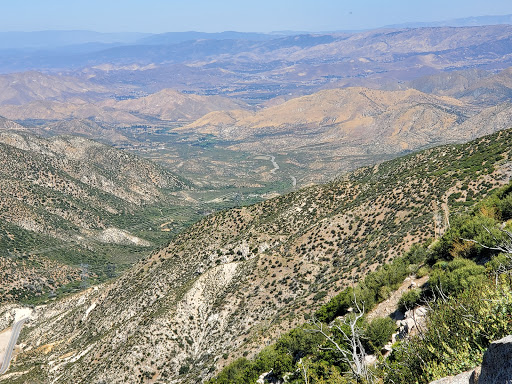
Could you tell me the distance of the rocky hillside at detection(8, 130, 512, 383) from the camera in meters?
38.8

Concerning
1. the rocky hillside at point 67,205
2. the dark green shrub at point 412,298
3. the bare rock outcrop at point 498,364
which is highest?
the bare rock outcrop at point 498,364

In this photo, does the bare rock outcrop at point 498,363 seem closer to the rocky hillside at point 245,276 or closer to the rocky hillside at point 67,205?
the rocky hillside at point 245,276

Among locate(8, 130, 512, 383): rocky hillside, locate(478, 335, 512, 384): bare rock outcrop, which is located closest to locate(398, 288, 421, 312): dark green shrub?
locate(478, 335, 512, 384): bare rock outcrop

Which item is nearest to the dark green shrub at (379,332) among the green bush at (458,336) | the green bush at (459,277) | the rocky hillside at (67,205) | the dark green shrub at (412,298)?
the dark green shrub at (412,298)

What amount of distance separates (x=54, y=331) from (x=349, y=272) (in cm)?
5020

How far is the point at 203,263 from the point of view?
5662 centimetres

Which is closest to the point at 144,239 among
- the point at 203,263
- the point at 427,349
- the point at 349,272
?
the point at 203,263

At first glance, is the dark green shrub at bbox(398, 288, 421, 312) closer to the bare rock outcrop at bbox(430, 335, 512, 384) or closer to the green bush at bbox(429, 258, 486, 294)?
the green bush at bbox(429, 258, 486, 294)

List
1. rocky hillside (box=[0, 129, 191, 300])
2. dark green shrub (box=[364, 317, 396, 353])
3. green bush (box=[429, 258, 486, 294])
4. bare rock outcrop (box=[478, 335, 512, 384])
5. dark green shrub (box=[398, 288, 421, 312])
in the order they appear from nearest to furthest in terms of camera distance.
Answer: bare rock outcrop (box=[478, 335, 512, 384])
green bush (box=[429, 258, 486, 294])
dark green shrub (box=[364, 317, 396, 353])
dark green shrub (box=[398, 288, 421, 312])
rocky hillside (box=[0, 129, 191, 300])

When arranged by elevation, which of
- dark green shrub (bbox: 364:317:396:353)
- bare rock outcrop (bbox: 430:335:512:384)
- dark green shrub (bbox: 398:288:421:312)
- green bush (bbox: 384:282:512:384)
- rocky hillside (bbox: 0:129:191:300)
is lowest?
rocky hillside (bbox: 0:129:191:300)

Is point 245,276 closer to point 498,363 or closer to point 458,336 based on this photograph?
point 458,336

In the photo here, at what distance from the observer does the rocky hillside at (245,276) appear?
38.8 meters

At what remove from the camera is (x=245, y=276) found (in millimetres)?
47781

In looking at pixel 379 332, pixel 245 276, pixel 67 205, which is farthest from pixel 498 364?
pixel 67 205
